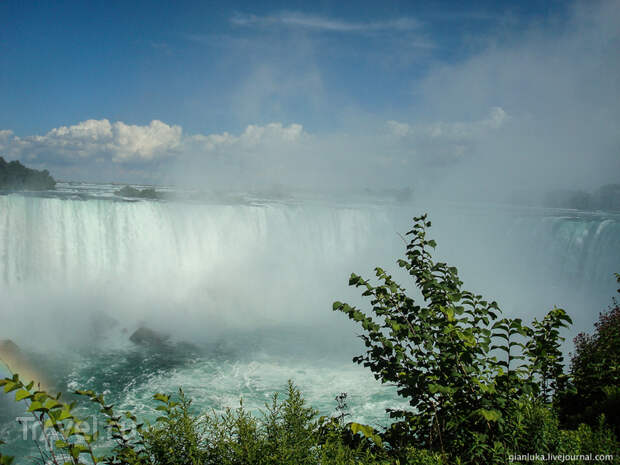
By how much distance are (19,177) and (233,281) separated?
28.9 m

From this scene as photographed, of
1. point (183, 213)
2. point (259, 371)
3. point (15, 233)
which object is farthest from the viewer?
point (183, 213)

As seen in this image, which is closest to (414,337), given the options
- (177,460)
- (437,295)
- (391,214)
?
(437,295)

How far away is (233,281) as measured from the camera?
1040 inches

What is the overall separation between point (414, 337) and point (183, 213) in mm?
23874

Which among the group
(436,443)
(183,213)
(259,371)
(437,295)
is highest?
(183,213)

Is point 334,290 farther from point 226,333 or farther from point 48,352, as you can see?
point 48,352

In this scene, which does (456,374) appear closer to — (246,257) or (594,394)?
(594,394)

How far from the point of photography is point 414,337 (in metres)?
3.31

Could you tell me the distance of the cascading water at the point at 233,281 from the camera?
14438 mm

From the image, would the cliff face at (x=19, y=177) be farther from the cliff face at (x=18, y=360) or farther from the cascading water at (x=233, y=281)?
the cliff face at (x=18, y=360)

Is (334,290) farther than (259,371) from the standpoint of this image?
Yes

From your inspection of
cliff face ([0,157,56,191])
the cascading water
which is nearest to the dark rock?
the cascading water

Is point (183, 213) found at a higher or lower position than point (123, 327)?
higher

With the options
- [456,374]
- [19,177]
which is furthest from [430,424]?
[19,177]
